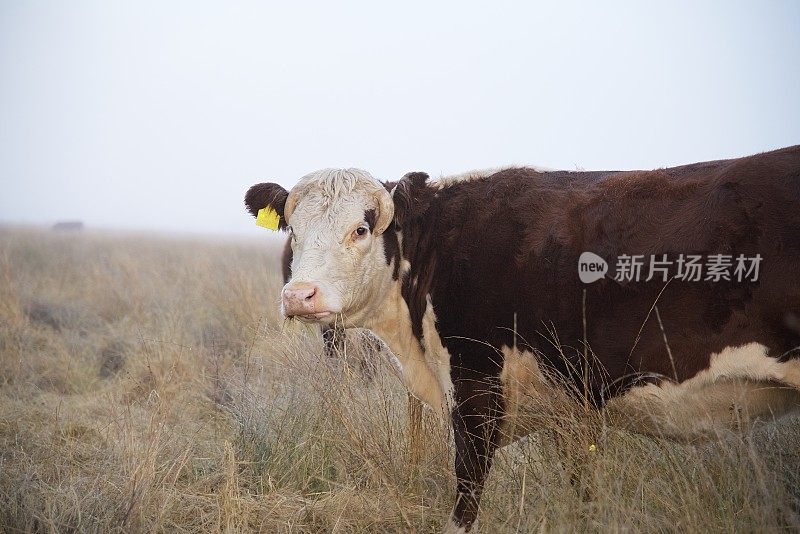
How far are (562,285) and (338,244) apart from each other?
1.31 meters

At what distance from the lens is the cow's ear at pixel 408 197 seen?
3881 millimetres

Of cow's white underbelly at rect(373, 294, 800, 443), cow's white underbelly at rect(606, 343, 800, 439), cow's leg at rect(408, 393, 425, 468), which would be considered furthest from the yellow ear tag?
cow's white underbelly at rect(606, 343, 800, 439)

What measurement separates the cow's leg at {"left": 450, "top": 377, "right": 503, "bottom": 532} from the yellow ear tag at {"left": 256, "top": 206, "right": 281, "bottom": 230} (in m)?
1.78

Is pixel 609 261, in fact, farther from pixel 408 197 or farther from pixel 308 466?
pixel 308 466

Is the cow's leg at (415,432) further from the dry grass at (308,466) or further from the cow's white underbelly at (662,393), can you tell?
the cow's white underbelly at (662,393)

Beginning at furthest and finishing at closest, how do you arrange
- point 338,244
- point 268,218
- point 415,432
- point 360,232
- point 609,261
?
point 268,218 < point 415,432 < point 360,232 < point 338,244 < point 609,261

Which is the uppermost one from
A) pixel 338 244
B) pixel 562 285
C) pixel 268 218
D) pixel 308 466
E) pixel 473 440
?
pixel 268 218

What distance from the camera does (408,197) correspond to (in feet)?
12.7

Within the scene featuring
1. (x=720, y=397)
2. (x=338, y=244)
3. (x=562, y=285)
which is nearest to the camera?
(x=720, y=397)

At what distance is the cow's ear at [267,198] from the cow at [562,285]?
0.04ft

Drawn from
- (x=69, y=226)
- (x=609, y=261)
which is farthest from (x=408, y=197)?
(x=69, y=226)

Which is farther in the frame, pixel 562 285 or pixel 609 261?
pixel 562 285

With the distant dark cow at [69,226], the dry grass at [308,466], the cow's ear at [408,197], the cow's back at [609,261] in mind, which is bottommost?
the dry grass at [308,466]

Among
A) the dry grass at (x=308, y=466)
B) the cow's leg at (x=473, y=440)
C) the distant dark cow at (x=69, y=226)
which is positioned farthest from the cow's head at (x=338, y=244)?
the distant dark cow at (x=69, y=226)
